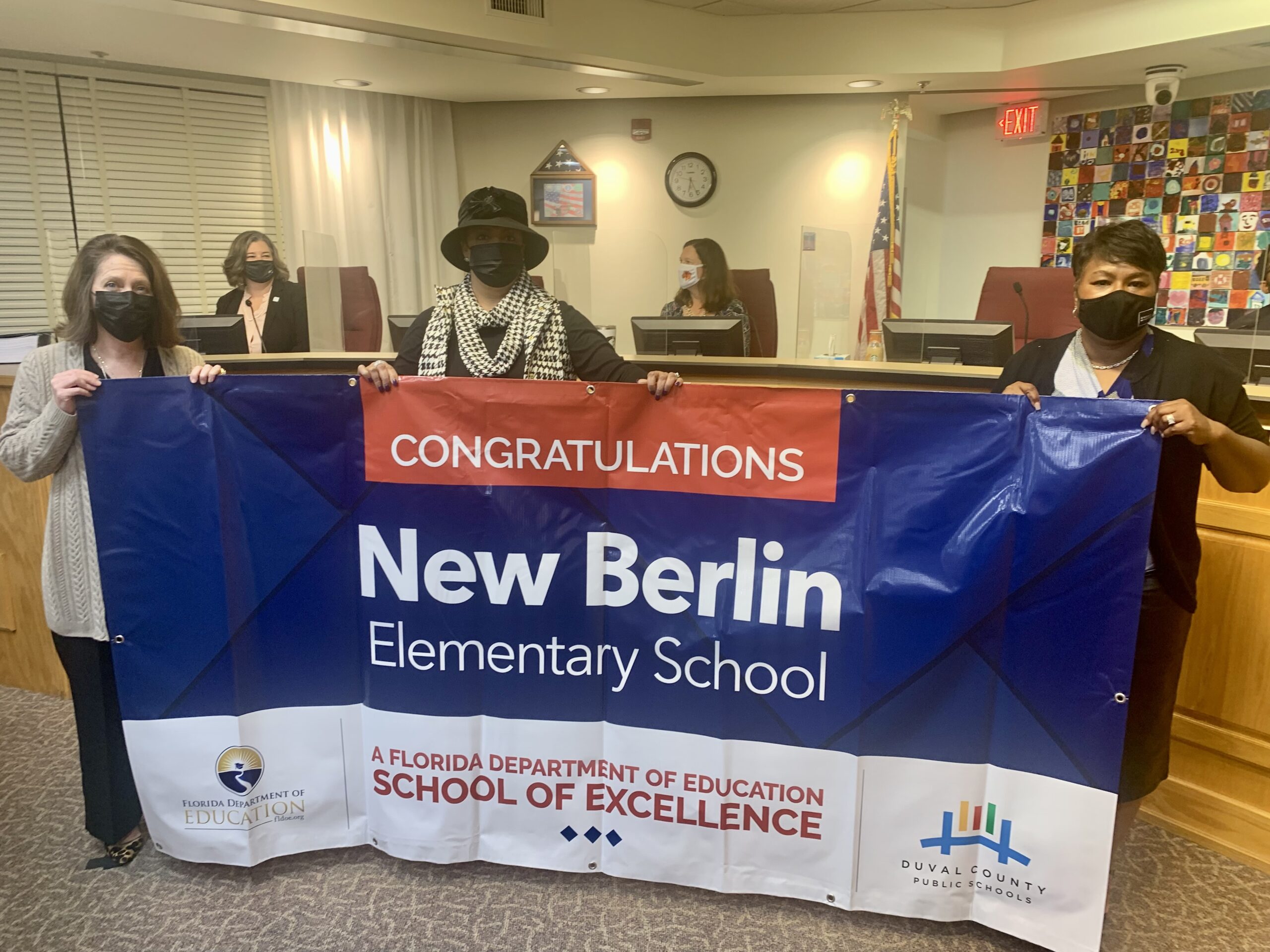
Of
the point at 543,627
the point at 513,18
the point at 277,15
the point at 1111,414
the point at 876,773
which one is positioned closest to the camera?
the point at 1111,414

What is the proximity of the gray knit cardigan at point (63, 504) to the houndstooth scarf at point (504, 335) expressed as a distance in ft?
2.62

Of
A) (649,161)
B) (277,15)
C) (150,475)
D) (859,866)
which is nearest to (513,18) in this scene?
(277,15)

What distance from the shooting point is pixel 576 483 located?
1819 millimetres

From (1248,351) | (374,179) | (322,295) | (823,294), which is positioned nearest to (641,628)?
(1248,351)

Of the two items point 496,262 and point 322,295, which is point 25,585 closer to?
point 496,262

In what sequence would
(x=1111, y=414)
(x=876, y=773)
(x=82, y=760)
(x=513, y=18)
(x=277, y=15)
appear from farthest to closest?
1. (x=513, y=18)
2. (x=277, y=15)
3. (x=82, y=760)
4. (x=876, y=773)
5. (x=1111, y=414)

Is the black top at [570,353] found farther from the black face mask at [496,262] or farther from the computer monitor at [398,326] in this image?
the computer monitor at [398,326]

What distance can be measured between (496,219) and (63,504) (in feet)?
3.94

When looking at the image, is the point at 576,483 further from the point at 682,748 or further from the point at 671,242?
the point at 671,242

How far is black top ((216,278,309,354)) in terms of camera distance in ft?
13.9

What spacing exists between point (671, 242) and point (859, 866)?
593 cm

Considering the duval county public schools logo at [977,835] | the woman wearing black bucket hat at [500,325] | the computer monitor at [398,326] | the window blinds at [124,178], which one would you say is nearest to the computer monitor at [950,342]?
the woman wearing black bucket hat at [500,325]

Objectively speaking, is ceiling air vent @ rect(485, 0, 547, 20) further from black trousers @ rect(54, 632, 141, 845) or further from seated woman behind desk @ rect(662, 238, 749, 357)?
black trousers @ rect(54, 632, 141, 845)

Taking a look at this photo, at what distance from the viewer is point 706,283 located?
470 centimetres
